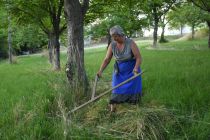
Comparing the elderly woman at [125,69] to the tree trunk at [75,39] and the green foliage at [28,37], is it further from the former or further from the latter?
the green foliage at [28,37]

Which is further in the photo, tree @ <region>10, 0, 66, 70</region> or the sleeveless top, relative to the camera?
tree @ <region>10, 0, 66, 70</region>

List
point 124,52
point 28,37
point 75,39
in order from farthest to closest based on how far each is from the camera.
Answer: point 28,37 < point 75,39 < point 124,52

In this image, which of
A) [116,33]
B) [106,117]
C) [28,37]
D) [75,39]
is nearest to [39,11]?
[75,39]

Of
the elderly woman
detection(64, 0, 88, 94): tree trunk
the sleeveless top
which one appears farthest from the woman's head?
detection(64, 0, 88, 94): tree trunk

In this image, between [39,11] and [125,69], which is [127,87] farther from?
[39,11]

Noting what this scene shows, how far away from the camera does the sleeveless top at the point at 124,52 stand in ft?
23.0

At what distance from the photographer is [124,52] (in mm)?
7055

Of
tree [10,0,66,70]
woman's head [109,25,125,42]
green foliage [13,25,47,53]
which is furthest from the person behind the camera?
green foliage [13,25,47,53]

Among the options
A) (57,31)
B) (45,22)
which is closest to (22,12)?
(57,31)

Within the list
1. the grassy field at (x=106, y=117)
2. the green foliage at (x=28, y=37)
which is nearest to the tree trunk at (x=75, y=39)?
the grassy field at (x=106, y=117)

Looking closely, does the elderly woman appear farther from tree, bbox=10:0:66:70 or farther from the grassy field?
tree, bbox=10:0:66:70

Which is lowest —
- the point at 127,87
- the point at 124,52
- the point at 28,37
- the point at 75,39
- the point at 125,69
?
the point at 127,87

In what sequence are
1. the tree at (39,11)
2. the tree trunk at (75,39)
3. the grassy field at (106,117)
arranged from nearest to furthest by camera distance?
the grassy field at (106,117), the tree trunk at (75,39), the tree at (39,11)

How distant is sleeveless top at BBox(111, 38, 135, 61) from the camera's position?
276 inches
